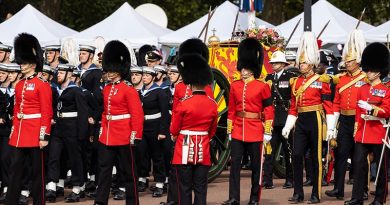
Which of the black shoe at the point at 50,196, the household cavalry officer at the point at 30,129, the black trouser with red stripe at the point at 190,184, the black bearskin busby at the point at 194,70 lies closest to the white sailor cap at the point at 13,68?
the household cavalry officer at the point at 30,129

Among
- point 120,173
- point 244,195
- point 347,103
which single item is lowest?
point 244,195

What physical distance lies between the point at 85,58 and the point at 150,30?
9.98 metres

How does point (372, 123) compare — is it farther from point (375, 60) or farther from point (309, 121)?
point (309, 121)

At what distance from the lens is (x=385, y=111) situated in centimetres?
1357

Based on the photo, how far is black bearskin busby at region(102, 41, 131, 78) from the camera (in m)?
13.3

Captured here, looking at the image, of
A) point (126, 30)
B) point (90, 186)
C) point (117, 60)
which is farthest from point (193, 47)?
point (126, 30)

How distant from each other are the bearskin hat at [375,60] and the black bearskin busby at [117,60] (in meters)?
2.70

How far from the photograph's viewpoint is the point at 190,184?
39.1ft

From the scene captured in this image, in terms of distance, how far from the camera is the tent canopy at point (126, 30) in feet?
80.5

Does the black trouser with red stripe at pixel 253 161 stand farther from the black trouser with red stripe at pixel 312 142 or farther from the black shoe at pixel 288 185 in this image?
the black shoe at pixel 288 185

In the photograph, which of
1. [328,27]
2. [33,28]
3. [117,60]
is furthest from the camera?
[328,27]

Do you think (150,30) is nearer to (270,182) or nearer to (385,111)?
(270,182)

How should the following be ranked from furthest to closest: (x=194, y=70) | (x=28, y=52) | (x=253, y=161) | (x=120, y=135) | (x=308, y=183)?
(x=308, y=183) → (x=253, y=161) → (x=28, y=52) → (x=120, y=135) → (x=194, y=70)

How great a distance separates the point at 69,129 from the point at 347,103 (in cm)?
333
